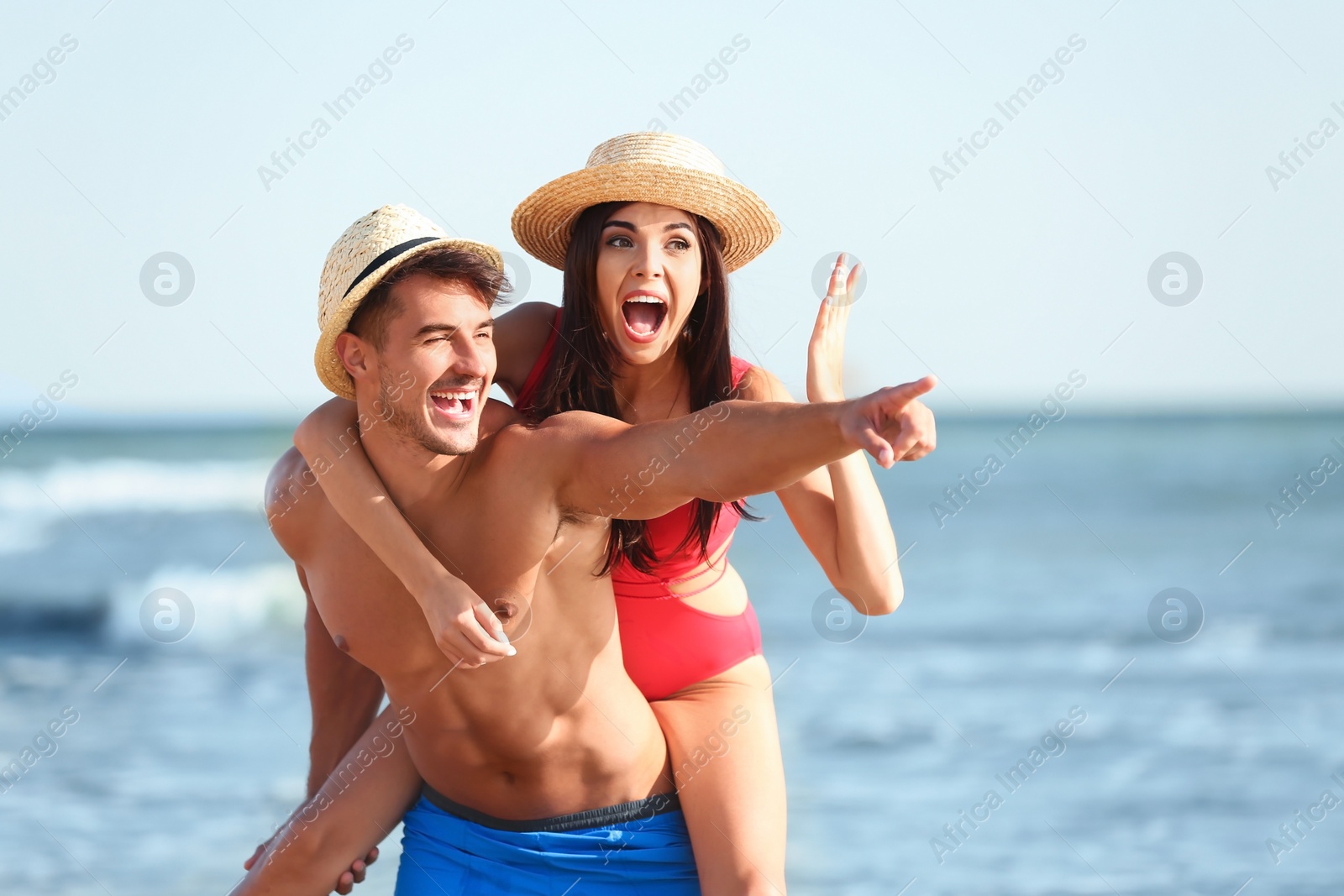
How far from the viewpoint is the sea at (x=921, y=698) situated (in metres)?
6.94

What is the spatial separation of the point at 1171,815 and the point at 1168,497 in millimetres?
17166

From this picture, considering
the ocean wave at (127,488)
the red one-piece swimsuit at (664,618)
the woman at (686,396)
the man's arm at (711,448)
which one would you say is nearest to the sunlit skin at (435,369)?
the man's arm at (711,448)

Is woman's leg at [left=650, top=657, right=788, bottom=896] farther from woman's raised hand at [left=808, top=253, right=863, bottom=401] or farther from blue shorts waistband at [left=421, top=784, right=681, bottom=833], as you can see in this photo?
woman's raised hand at [left=808, top=253, right=863, bottom=401]

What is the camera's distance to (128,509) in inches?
861

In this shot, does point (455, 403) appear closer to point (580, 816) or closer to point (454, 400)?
point (454, 400)

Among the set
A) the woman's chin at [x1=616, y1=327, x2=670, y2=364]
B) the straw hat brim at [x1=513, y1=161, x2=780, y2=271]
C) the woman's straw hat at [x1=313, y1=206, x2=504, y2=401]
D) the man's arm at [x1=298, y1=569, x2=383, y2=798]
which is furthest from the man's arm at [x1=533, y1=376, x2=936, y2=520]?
the man's arm at [x1=298, y1=569, x2=383, y2=798]

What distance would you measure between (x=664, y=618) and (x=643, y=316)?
815 mm

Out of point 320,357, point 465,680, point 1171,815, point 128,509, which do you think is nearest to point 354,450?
point 320,357

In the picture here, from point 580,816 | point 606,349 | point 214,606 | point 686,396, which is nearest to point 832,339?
point 686,396

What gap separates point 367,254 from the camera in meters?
2.91

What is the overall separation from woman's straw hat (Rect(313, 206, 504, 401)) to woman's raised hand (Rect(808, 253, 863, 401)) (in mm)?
916

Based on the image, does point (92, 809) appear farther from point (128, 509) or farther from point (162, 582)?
point (128, 509)

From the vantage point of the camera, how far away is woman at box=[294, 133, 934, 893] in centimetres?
336

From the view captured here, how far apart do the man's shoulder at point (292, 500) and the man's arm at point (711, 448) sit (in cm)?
66
